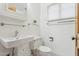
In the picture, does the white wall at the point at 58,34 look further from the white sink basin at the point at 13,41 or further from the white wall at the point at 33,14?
the white sink basin at the point at 13,41

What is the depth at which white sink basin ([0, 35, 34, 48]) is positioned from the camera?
3.55ft

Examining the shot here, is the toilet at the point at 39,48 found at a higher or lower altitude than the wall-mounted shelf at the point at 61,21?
lower

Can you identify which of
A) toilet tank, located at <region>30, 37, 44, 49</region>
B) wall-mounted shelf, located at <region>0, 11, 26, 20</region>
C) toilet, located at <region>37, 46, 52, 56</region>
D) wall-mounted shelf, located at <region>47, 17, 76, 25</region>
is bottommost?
toilet, located at <region>37, 46, 52, 56</region>

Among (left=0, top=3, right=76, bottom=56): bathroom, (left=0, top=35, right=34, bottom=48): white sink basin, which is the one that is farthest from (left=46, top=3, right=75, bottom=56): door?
(left=0, top=35, right=34, bottom=48): white sink basin

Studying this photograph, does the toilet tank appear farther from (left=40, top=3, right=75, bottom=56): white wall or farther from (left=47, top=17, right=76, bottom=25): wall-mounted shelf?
(left=47, top=17, right=76, bottom=25): wall-mounted shelf

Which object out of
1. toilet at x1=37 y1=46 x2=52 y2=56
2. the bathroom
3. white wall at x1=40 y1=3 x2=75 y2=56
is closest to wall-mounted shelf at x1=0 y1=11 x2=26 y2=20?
the bathroom

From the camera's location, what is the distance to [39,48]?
1256 millimetres

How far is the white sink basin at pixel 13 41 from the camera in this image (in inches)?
42.6

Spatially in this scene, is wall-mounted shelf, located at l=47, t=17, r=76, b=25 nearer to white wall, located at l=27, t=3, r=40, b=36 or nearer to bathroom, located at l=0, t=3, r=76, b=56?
bathroom, located at l=0, t=3, r=76, b=56

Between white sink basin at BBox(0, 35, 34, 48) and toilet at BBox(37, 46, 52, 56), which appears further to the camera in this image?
toilet at BBox(37, 46, 52, 56)

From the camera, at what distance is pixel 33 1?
1.25m

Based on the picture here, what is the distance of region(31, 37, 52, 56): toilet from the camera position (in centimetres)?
122

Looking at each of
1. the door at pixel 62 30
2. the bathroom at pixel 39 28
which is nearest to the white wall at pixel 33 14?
the bathroom at pixel 39 28

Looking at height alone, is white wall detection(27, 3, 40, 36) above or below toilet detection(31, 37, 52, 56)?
above
